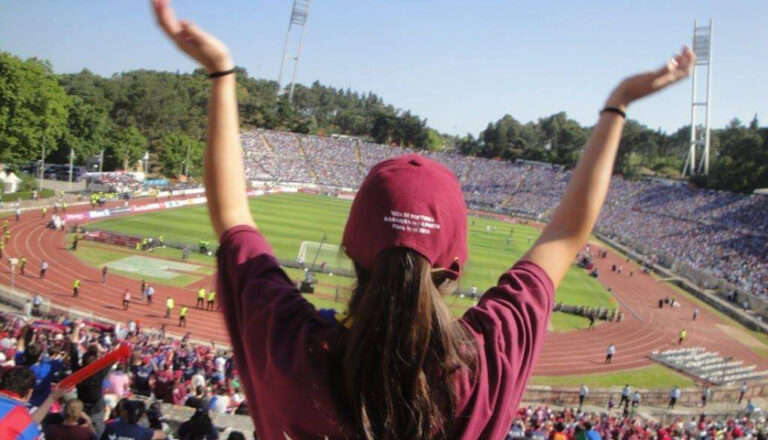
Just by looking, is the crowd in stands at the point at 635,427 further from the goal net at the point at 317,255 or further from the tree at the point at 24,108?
the tree at the point at 24,108

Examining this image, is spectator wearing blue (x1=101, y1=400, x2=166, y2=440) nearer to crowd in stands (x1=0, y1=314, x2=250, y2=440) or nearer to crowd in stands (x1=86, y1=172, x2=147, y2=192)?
crowd in stands (x1=0, y1=314, x2=250, y2=440)

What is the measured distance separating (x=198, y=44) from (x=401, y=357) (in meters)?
0.90

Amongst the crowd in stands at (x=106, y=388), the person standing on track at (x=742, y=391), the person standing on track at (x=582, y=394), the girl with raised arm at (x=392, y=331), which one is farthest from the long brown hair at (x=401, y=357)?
the person standing on track at (x=742, y=391)

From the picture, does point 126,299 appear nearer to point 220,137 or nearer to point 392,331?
point 220,137

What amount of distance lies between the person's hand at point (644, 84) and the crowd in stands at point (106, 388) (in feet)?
11.3

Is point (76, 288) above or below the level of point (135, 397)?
below

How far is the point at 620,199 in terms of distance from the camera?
71250mm

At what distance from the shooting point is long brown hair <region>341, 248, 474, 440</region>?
42.0 inches

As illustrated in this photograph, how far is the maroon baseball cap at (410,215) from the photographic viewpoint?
1.12 metres

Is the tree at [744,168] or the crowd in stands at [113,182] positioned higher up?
the tree at [744,168]

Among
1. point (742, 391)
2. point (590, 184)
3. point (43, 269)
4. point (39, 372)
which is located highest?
point (590, 184)

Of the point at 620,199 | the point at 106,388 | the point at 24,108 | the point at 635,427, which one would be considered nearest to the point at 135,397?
the point at 106,388

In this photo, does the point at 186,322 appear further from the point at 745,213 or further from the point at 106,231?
the point at 745,213

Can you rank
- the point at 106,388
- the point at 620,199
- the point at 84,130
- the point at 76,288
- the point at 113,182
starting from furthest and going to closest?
1. the point at 620,199
2. the point at 84,130
3. the point at 113,182
4. the point at 76,288
5. the point at 106,388
